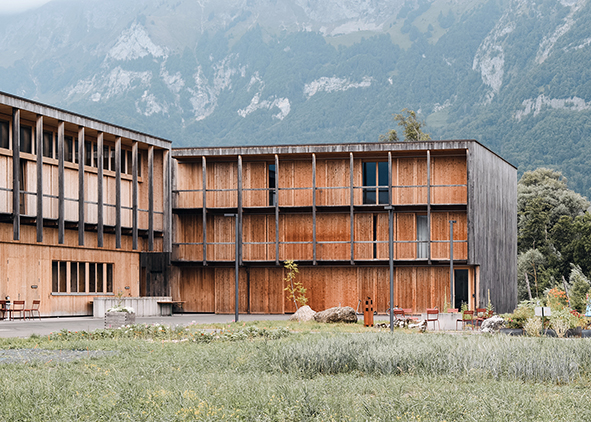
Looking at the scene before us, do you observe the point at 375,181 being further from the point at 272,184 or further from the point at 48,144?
the point at 48,144

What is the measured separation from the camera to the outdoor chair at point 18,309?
27.9 meters

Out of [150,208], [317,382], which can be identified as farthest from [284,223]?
[317,382]

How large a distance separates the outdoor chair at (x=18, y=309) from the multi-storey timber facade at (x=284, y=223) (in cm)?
279

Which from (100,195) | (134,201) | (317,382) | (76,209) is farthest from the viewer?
(134,201)

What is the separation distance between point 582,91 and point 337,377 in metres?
151

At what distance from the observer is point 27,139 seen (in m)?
29.4

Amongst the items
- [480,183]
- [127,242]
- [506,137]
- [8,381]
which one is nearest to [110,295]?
[127,242]

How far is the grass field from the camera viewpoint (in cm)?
838

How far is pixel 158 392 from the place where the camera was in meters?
9.27

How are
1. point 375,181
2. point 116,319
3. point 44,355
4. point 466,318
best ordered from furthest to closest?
point 375,181 < point 466,318 < point 116,319 < point 44,355

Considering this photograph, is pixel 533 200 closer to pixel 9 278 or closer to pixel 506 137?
pixel 9 278

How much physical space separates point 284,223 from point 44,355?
23963 millimetres

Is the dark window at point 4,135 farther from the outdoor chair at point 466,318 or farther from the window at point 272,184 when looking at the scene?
the outdoor chair at point 466,318

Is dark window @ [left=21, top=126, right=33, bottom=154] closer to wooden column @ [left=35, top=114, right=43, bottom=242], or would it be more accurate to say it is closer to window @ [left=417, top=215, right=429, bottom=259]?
wooden column @ [left=35, top=114, right=43, bottom=242]
